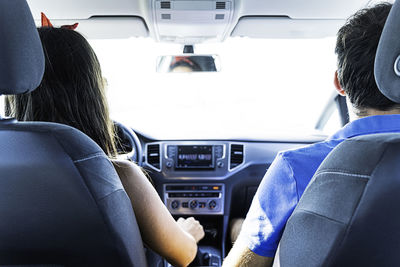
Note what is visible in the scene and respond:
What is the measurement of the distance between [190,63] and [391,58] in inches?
91.8

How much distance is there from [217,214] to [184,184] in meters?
0.41


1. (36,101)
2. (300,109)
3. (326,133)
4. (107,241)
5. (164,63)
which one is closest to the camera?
(107,241)

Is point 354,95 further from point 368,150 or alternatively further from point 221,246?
point 221,246

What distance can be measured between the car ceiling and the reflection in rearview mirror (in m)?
0.15

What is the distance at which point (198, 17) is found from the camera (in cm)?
294

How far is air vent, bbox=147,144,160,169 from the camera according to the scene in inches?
147

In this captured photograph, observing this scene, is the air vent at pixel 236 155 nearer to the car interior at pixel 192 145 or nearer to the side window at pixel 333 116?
the car interior at pixel 192 145

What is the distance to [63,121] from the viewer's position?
68.9 inches

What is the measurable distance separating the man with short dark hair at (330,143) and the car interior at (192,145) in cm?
10

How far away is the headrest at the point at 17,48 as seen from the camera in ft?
3.96

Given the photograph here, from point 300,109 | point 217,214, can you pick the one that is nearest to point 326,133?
point 300,109

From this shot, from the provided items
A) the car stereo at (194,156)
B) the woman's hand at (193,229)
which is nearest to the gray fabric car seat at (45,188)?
the woman's hand at (193,229)

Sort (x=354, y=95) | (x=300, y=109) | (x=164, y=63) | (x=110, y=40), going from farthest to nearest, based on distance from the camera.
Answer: (x=300, y=109) → (x=110, y=40) → (x=164, y=63) → (x=354, y=95)

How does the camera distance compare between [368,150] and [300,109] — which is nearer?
[368,150]
